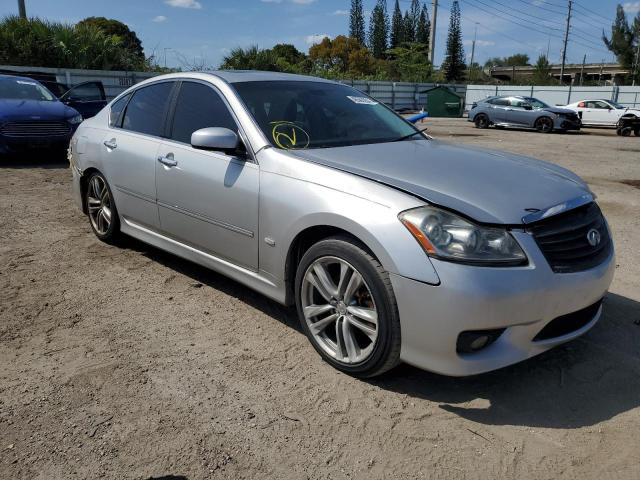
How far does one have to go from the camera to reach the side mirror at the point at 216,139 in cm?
339

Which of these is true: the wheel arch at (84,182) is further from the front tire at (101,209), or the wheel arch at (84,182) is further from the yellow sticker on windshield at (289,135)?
the yellow sticker on windshield at (289,135)

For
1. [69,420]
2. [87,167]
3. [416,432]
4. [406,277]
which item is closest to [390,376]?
[416,432]

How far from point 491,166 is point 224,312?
6.54 feet

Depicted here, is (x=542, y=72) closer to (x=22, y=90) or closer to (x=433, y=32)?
(x=433, y=32)

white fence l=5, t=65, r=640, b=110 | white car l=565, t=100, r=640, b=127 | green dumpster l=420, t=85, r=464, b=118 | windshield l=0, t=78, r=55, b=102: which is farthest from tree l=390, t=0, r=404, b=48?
windshield l=0, t=78, r=55, b=102

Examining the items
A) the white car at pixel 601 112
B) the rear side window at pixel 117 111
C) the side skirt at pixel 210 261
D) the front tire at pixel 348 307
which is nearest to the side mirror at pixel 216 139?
the side skirt at pixel 210 261

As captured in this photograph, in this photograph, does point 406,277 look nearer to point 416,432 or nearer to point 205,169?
point 416,432

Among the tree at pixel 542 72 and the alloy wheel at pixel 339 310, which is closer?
the alloy wheel at pixel 339 310

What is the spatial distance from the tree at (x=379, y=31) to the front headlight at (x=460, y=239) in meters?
86.0

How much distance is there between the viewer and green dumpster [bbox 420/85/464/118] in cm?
3378

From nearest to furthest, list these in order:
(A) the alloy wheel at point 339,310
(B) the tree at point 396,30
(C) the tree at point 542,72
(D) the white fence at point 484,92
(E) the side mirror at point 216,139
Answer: (A) the alloy wheel at point 339,310, (E) the side mirror at point 216,139, (D) the white fence at point 484,92, (C) the tree at point 542,72, (B) the tree at point 396,30

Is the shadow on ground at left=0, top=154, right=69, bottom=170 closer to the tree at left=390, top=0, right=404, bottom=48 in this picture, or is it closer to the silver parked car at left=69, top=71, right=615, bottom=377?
the silver parked car at left=69, top=71, right=615, bottom=377

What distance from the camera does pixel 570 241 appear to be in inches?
111

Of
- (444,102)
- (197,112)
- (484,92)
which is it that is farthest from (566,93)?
(197,112)
